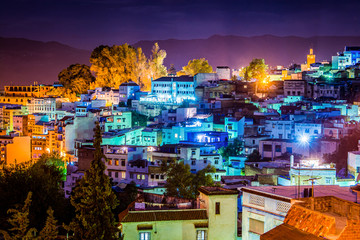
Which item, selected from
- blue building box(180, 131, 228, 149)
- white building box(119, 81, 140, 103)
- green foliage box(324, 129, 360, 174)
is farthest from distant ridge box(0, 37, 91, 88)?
green foliage box(324, 129, 360, 174)

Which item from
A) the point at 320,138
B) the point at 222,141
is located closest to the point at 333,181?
the point at 320,138

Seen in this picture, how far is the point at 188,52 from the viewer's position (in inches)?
2889

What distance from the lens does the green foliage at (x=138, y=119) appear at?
2638 centimetres

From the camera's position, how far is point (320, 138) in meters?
17.6

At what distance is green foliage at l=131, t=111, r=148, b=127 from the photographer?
26.4 metres

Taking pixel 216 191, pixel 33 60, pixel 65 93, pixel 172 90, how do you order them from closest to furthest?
pixel 216 191 → pixel 172 90 → pixel 65 93 → pixel 33 60

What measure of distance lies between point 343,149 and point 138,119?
1320 cm

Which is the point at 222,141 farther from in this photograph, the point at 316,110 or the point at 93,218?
the point at 93,218

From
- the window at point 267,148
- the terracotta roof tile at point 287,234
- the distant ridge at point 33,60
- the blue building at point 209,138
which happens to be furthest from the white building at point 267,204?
the distant ridge at point 33,60

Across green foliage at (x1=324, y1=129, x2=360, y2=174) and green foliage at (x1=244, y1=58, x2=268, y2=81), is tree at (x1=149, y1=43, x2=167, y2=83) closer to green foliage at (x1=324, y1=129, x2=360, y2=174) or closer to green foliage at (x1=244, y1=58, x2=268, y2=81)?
green foliage at (x1=244, y1=58, x2=268, y2=81)

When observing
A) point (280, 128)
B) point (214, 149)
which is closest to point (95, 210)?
point (214, 149)

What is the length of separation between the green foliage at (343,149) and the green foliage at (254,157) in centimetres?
256

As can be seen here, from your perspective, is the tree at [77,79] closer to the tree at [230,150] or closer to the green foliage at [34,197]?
the tree at [230,150]

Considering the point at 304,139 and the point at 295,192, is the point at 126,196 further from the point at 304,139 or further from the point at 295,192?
the point at 304,139
